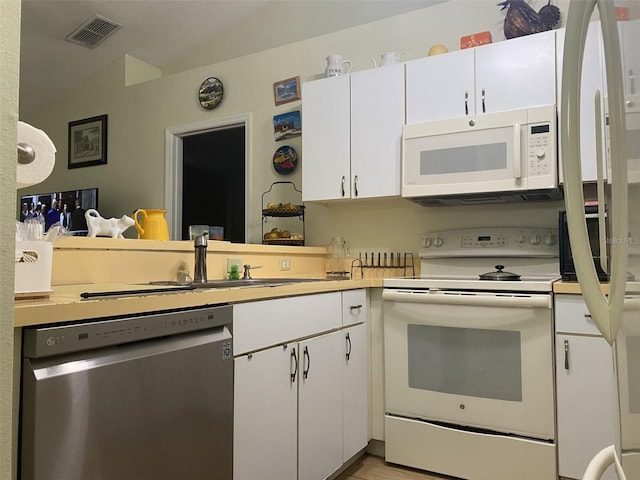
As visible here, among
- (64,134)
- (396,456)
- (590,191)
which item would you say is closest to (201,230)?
(396,456)

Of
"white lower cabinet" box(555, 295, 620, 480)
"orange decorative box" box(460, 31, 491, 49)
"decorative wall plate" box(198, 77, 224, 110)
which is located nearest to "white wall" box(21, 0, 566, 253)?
"decorative wall plate" box(198, 77, 224, 110)

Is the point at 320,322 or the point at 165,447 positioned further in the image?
the point at 320,322

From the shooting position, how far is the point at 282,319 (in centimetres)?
184

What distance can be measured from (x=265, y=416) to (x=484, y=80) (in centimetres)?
192

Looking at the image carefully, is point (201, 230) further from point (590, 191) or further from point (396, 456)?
point (590, 191)

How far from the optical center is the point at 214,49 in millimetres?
3982

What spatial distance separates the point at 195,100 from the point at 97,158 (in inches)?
46.7

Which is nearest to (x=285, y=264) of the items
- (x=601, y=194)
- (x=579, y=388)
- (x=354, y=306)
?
(x=354, y=306)

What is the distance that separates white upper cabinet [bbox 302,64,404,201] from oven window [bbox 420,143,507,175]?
7.5 inches

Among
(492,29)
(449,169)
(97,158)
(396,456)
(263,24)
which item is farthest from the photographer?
(97,158)

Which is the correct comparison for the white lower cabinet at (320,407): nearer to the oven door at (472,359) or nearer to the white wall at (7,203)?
the oven door at (472,359)

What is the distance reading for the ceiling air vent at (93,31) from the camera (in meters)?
3.77

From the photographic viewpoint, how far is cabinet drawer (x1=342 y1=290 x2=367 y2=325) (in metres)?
2.29

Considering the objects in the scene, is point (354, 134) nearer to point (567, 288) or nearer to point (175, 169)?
point (567, 288)
